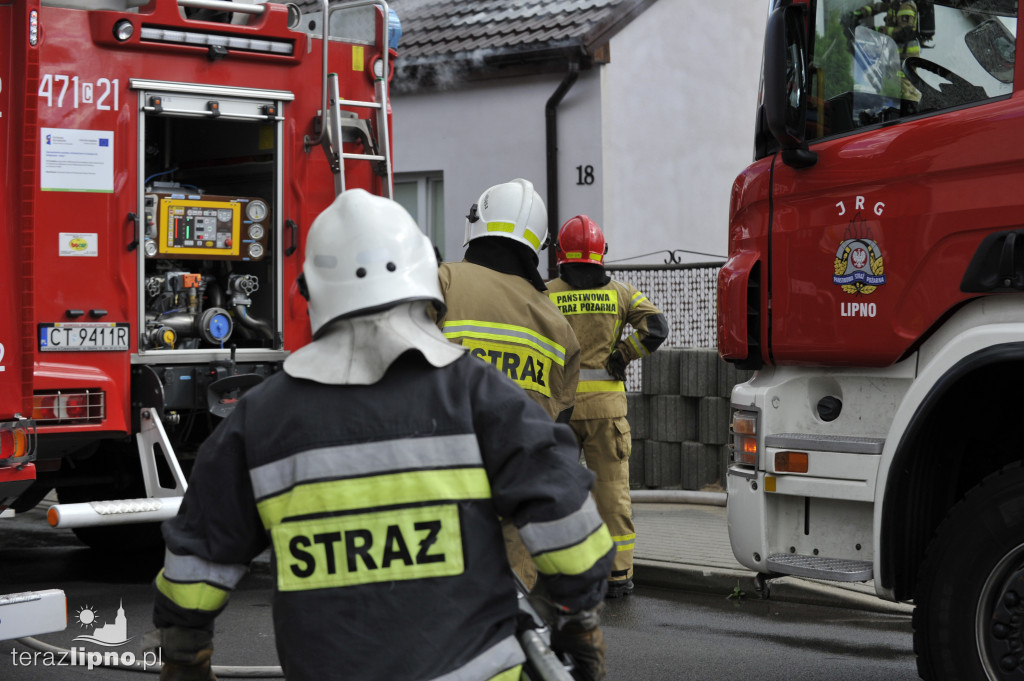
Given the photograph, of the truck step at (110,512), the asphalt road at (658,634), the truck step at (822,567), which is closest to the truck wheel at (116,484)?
the asphalt road at (658,634)

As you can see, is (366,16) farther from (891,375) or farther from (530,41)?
(530,41)

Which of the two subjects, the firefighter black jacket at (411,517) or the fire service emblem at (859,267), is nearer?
the firefighter black jacket at (411,517)

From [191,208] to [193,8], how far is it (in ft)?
4.11

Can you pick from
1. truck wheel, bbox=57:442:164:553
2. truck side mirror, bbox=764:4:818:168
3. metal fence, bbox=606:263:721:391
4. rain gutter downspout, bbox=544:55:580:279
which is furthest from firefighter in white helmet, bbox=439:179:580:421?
rain gutter downspout, bbox=544:55:580:279

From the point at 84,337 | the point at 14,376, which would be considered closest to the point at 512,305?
the point at 14,376

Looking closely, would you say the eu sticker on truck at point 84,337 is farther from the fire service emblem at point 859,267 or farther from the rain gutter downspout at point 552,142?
the rain gutter downspout at point 552,142

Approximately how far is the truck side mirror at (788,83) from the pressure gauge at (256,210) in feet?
11.3

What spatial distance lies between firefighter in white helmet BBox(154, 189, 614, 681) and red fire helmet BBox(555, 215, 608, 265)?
4642mm

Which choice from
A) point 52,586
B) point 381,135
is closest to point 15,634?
point 52,586

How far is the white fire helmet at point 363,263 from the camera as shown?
96.0 inches

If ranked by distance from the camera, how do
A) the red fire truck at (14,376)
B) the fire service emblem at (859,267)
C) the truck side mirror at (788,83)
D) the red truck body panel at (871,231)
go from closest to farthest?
the red truck body panel at (871,231) < the fire service emblem at (859,267) < the truck side mirror at (788,83) < the red fire truck at (14,376)

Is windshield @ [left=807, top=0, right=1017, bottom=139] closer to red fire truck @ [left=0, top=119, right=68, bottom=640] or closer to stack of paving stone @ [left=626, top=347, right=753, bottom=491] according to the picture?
red fire truck @ [left=0, top=119, right=68, bottom=640]

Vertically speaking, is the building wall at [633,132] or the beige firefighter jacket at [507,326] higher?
the building wall at [633,132]

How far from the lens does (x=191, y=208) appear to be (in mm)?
7145
